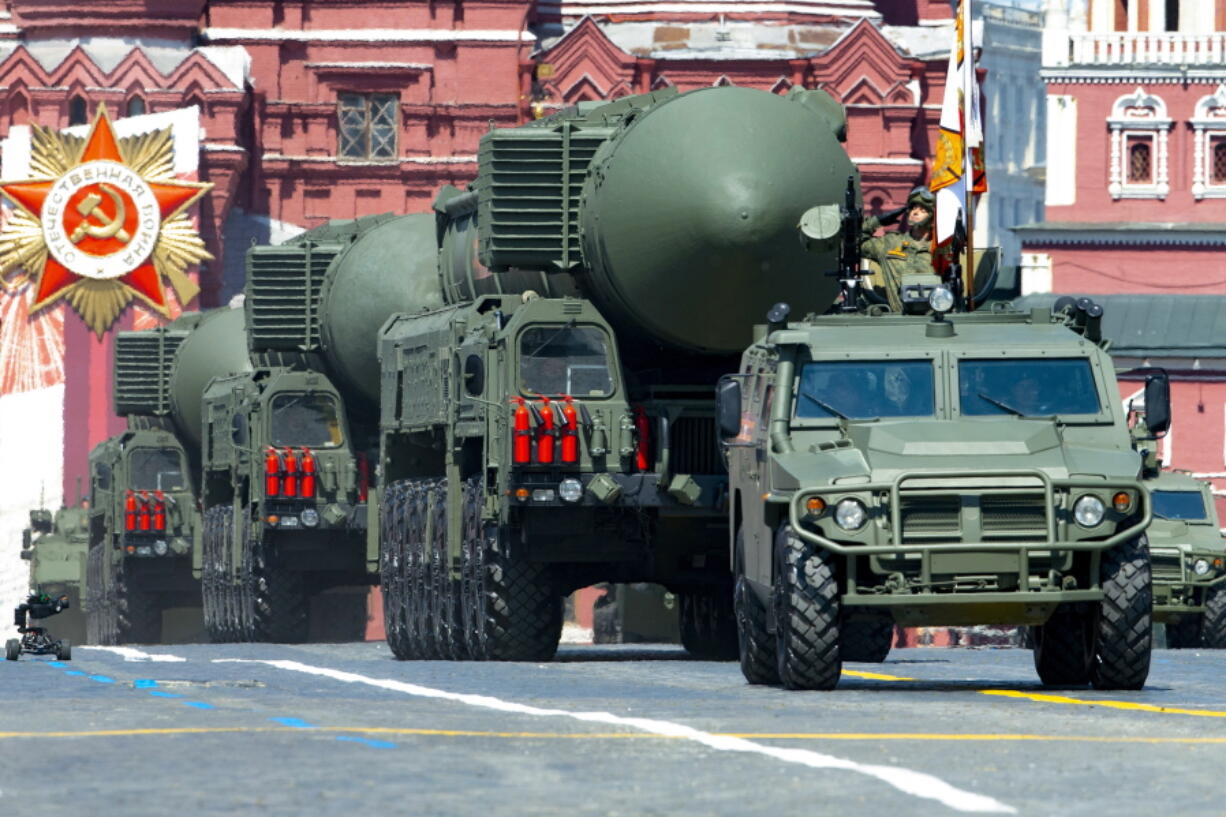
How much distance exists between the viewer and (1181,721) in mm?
16047

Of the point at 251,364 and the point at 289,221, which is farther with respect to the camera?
the point at 289,221

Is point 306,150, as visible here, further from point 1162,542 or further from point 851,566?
point 851,566

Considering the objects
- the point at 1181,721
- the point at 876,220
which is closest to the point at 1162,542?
the point at 876,220

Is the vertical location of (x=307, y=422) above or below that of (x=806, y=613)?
above

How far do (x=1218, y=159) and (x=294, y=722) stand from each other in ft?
243

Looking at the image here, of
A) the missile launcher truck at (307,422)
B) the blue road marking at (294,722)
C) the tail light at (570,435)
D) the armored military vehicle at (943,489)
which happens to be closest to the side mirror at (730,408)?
the armored military vehicle at (943,489)

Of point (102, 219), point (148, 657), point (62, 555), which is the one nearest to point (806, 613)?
point (148, 657)

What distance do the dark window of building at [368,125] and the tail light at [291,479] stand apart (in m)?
41.3

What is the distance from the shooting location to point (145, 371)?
168 ft

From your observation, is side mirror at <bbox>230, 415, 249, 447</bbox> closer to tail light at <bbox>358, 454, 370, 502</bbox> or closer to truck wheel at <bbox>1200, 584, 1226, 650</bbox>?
tail light at <bbox>358, 454, 370, 502</bbox>

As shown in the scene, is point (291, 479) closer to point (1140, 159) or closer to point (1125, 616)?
point (1125, 616)

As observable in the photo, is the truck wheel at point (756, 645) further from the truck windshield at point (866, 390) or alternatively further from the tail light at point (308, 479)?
the tail light at point (308, 479)

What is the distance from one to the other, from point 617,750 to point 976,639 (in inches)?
1547

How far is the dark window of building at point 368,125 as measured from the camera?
262 ft
